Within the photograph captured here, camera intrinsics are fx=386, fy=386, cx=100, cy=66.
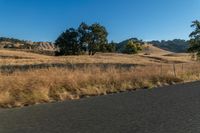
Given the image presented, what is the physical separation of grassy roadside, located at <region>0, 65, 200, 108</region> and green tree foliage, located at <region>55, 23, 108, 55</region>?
2589 inches

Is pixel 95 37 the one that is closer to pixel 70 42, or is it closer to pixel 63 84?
pixel 70 42

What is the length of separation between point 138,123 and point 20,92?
607 cm

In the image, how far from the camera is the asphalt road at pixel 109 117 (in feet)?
24.6

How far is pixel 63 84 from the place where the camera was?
48.7 ft

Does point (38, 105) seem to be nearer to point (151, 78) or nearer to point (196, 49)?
point (151, 78)

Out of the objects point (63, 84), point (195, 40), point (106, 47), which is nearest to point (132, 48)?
point (106, 47)

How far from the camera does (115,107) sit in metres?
10.6

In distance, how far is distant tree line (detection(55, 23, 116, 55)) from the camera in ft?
280

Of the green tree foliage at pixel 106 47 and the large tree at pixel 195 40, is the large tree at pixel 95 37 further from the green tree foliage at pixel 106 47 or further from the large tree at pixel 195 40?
the large tree at pixel 195 40

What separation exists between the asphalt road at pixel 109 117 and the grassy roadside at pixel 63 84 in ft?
3.92

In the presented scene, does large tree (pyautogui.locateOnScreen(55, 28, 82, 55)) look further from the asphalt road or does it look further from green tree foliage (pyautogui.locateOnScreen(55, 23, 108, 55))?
the asphalt road

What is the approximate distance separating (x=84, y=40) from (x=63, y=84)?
7086 cm

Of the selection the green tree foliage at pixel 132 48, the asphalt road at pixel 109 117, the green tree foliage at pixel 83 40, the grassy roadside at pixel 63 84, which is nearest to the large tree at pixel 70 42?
the green tree foliage at pixel 83 40

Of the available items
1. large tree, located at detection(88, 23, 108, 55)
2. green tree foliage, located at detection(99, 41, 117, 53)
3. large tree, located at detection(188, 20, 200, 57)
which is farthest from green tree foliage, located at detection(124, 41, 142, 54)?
large tree, located at detection(188, 20, 200, 57)
